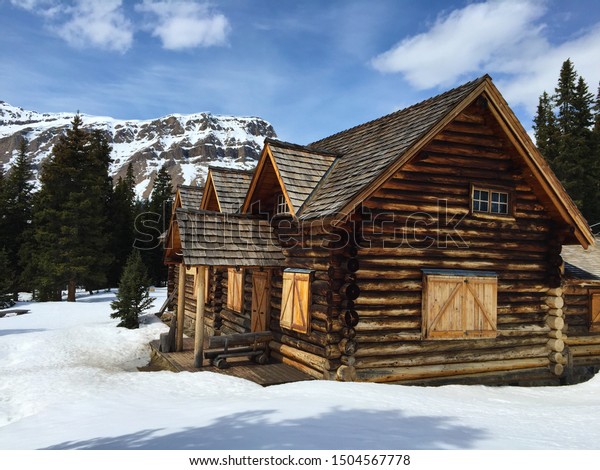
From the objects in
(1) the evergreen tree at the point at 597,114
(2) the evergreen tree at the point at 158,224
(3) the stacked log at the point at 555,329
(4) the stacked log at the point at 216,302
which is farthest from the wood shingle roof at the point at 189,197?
(1) the evergreen tree at the point at 597,114

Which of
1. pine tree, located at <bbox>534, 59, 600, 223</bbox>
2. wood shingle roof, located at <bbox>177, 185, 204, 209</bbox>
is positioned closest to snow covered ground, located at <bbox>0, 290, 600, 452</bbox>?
wood shingle roof, located at <bbox>177, 185, 204, 209</bbox>

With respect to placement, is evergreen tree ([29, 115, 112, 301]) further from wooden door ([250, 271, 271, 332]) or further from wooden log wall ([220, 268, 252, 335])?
wooden door ([250, 271, 271, 332])

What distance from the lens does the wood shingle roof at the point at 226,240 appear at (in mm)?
11523

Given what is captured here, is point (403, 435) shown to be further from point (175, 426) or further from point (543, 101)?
point (543, 101)

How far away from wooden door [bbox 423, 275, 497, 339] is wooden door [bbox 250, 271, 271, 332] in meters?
5.05

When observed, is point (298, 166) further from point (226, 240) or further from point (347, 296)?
point (347, 296)

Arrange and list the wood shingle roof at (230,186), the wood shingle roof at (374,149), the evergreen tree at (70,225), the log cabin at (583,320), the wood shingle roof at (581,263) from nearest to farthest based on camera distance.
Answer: the wood shingle roof at (374,149) < the log cabin at (583,320) < the wood shingle roof at (581,263) < the wood shingle roof at (230,186) < the evergreen tree at (70,225)

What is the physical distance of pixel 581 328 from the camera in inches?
588

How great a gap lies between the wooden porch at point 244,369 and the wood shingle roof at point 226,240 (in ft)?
9.41

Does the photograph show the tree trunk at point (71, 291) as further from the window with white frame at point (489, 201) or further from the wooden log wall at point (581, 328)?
the wooden log wall at point (581, 328)

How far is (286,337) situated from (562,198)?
339 inches

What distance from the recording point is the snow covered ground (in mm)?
5973

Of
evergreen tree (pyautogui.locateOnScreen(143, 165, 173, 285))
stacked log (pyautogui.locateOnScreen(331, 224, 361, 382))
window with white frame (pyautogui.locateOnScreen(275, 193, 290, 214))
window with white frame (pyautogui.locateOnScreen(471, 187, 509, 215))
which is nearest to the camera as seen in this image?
stacked log (pyautogui.locateOnScreen(331, 224, 361, 382))
